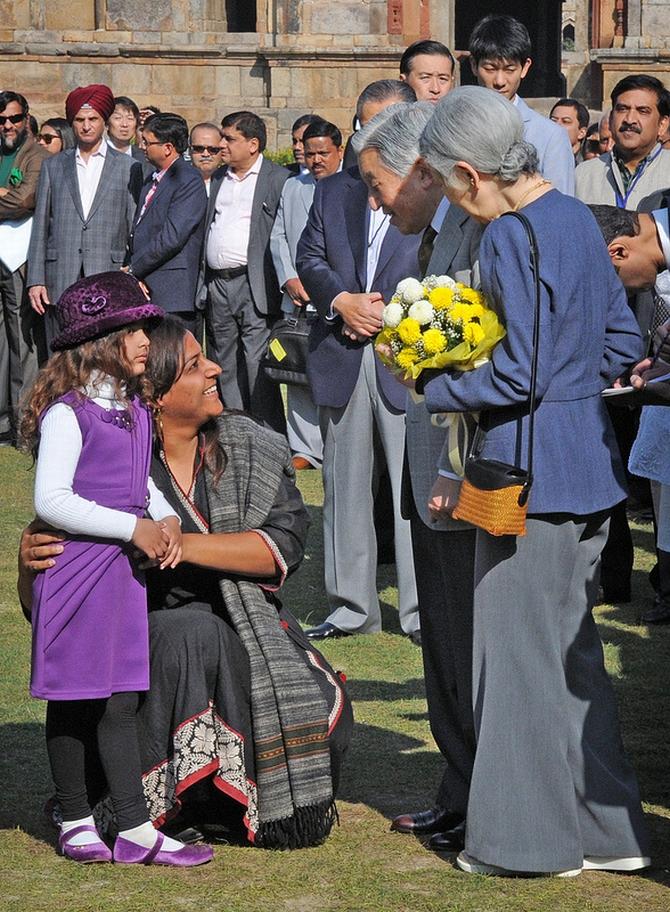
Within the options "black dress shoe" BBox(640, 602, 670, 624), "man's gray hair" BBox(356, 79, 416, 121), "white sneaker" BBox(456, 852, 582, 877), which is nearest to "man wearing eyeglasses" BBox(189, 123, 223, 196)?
"man's gray hair" BBox(356, 79, 416, 121)

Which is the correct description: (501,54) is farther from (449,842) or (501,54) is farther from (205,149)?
(205,149)

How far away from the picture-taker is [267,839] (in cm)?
442

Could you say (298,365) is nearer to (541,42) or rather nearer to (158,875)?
(158,875)

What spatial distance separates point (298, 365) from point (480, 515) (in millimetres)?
5324

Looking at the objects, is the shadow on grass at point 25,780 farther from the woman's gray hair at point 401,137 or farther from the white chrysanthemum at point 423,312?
the woman's gray hair at point 401,137

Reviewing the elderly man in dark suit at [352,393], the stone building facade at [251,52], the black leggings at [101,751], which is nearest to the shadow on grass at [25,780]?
the black leggings at [101,751]

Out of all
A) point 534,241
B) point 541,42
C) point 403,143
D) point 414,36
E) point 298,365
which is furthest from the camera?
point 541,42

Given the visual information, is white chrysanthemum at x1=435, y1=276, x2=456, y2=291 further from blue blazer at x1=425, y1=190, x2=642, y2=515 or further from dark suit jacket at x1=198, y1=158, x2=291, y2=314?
dark suit jacket at x1=198, y1=158, x2=291, y2=314

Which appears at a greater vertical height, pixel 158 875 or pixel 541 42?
pixel 541 42

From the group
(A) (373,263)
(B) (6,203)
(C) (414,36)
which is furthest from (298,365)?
(C) (414,36)

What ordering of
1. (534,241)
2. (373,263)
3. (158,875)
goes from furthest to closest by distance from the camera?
(373,263) → (158,875) → (534,241)

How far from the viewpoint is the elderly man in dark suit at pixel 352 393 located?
22.1 ft

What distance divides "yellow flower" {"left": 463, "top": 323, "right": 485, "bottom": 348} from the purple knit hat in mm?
970

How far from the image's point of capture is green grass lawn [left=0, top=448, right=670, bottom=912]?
405cm
